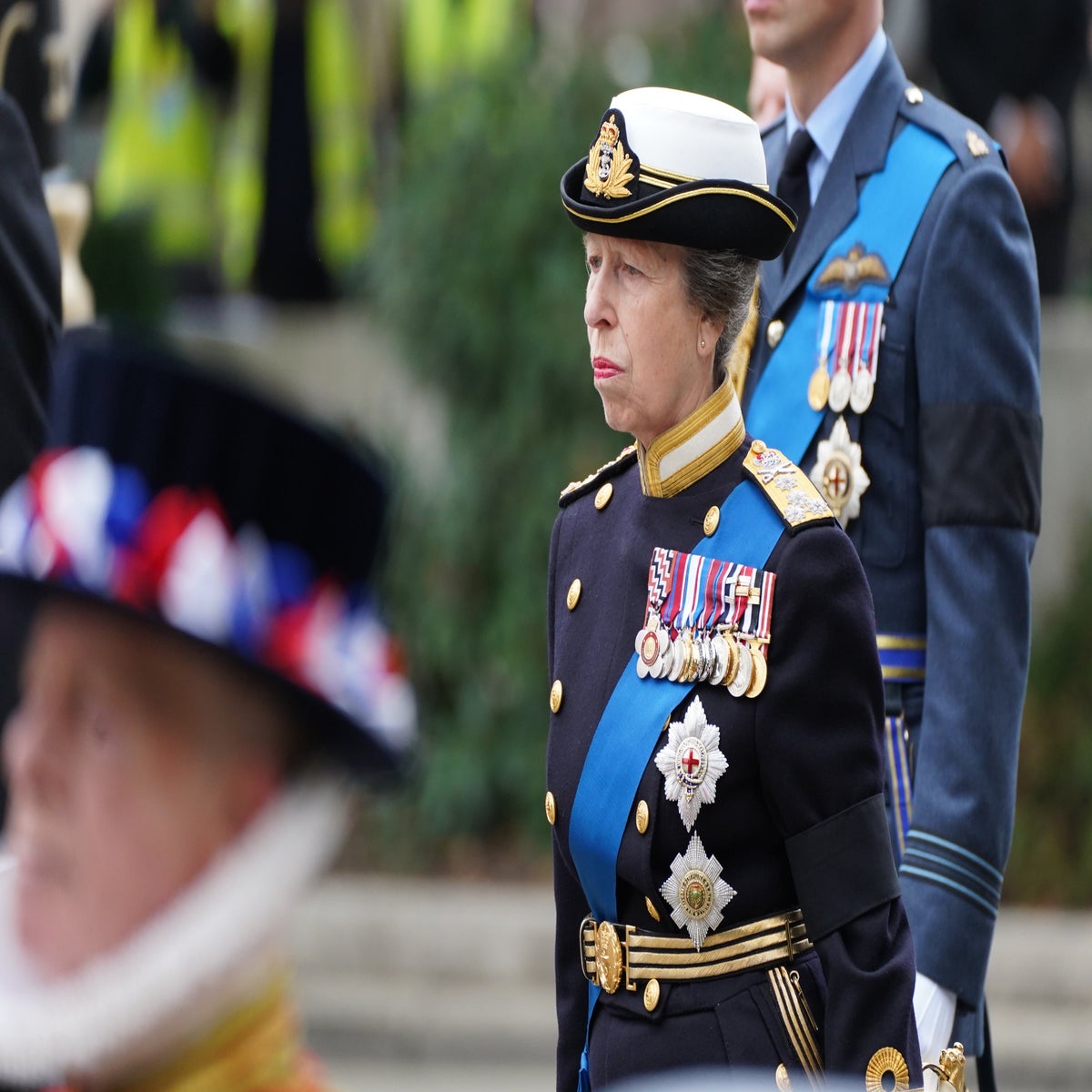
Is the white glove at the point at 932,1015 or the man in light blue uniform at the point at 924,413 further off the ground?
the man in light blue uniform at the point at 924,413

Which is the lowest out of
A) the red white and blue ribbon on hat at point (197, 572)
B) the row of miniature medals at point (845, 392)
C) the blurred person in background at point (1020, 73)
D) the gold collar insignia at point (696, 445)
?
the red white and blue ribbon on hat at point (197, 572)

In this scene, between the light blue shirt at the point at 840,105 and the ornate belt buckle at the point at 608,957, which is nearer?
the ornate belt buckle at the point at 608,957

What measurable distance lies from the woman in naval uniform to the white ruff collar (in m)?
1.11

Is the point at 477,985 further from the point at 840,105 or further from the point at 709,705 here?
the point at 709,705

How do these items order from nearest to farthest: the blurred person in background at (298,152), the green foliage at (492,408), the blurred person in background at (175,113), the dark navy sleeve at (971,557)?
the dark navy sleeve at (971,557) < the green foliage at (492,408) < the blurred person in background at (298,152) < the blurred person in background at (175,113)

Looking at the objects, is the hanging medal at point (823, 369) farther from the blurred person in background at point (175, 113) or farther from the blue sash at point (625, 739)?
the blurred person in background at point (175, 113)

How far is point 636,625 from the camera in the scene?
2768 millimetres

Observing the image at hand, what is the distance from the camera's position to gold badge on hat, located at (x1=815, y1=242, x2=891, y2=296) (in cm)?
320

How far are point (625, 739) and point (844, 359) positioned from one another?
78 cm

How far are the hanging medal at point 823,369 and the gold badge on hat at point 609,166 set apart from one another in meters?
0.55

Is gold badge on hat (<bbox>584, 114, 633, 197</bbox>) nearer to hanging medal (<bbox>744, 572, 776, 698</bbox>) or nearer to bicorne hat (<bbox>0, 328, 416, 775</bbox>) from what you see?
hanging medal (<bbox>744, 572, 776, 698</bbox>)

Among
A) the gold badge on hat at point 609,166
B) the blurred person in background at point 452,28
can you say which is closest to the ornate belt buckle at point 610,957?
the gold badge on hat at point 609,166

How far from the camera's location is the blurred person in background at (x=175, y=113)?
9828mm

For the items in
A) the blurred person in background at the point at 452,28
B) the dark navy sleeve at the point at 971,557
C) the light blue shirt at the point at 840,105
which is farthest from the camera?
the blurred person in background at the point at 452,28
